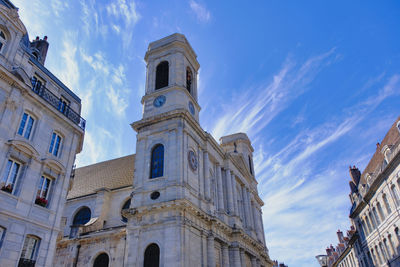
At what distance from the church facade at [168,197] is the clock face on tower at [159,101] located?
3.6 inches

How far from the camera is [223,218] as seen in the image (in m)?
25.3

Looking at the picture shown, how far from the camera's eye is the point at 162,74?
2778 cm


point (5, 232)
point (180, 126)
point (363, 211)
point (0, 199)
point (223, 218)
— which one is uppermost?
point (180, 126)

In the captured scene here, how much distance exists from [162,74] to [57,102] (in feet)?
43.5

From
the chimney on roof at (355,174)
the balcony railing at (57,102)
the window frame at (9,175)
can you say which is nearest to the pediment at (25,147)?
the window frame at (9,175)

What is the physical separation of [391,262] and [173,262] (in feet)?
61.0

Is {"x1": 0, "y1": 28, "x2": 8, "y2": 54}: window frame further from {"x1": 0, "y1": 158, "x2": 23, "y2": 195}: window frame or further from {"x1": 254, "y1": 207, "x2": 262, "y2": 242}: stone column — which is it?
{"x1": 254, "y1": 207, "x2": 262, "y2": 242}: stone column

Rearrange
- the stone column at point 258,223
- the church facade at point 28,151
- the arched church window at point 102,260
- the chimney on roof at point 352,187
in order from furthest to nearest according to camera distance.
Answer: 1. the chimney on roof at point 352,187
2. the stone column at point 258,223
3. the arched church window at point 102,260
4. the church facade at point 28,151

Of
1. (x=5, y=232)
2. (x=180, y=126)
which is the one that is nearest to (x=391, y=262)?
(x=180, y=126)

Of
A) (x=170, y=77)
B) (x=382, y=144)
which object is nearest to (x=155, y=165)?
(x=170, y=77)

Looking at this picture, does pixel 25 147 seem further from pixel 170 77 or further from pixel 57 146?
pixel 170 77

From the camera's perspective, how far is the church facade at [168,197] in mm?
19734

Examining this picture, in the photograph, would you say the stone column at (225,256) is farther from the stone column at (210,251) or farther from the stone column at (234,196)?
the stone column at (234,196)

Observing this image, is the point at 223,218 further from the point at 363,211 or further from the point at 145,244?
the point at 363,211
